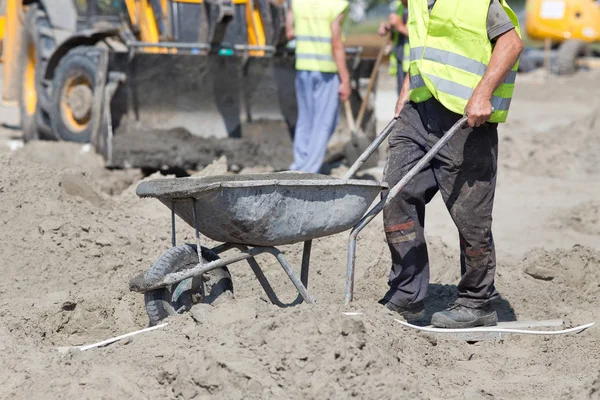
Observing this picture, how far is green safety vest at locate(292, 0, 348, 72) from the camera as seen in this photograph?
8.54 m

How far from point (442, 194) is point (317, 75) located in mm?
4187

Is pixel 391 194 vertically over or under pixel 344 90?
over

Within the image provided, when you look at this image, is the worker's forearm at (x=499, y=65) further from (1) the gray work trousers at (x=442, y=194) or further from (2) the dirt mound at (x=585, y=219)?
(2) the dirt mound at (x=585, y=219)

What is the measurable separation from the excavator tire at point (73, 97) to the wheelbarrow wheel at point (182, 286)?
5181 millimetres

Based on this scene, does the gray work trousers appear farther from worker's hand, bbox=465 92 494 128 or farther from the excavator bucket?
the excavator bucket

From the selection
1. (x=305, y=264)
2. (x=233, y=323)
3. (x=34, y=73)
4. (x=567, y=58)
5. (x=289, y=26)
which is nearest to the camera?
(x=233, y=323)

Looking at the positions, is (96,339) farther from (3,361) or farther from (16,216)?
(16,216)

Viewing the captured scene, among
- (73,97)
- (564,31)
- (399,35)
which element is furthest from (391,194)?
(564,31)

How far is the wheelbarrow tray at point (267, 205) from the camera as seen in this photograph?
3965 millimetres

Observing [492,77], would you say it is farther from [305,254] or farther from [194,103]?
[194,103]

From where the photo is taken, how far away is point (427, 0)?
464 centimetres

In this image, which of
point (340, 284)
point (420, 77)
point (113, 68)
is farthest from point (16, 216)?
point (113, 68)

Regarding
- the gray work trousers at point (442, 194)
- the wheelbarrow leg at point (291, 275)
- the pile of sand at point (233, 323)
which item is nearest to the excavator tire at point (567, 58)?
the pile of sand at point (233, 323)

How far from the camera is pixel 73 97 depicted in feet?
31.0
